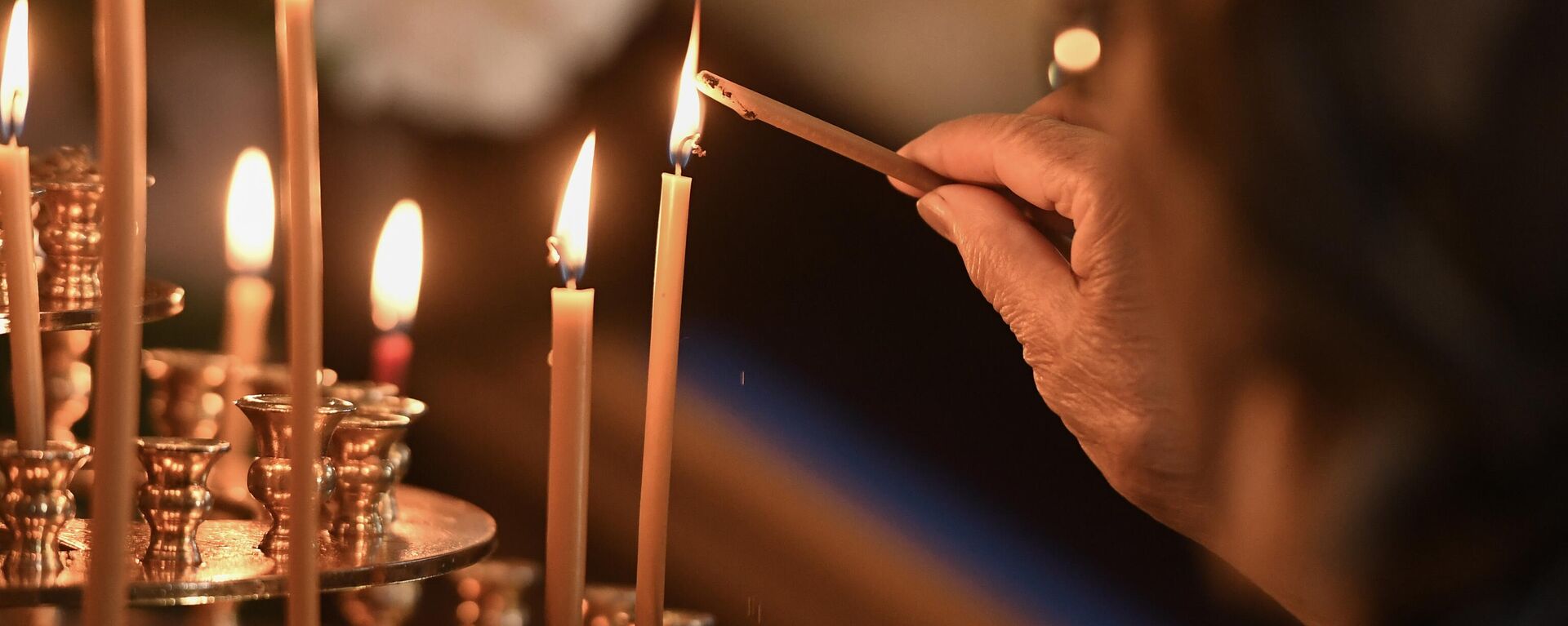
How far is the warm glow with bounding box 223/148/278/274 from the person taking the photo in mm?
742

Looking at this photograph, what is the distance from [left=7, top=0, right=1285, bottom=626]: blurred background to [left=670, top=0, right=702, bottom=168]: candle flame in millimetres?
507

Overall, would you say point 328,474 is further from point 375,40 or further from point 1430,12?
point 375,40

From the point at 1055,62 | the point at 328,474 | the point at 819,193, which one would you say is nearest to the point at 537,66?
the point at 819,193

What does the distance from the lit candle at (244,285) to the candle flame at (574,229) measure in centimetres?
31

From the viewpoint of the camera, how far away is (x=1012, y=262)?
62 cm

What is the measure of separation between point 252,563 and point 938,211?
352 mm

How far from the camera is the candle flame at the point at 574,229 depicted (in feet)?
1.43

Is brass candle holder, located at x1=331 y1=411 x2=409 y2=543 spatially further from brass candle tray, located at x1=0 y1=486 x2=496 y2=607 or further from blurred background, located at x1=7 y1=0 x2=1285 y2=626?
blurred background, located at x1=7 y1=0 x2=1285 y2=626

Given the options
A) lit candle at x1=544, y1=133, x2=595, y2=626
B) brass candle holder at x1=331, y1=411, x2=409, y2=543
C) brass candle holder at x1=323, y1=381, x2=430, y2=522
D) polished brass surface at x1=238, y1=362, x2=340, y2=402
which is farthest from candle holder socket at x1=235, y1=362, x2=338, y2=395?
lit candle at x1=544, y1=133, x2=595, y2=626

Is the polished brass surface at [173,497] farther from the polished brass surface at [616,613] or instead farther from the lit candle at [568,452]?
the polished brass surface at [616,613]

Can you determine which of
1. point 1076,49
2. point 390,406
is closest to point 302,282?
point 390,406

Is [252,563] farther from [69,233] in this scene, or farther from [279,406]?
[69,233]

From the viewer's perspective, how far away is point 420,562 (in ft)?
1.44

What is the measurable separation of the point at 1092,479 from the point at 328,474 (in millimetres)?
683
